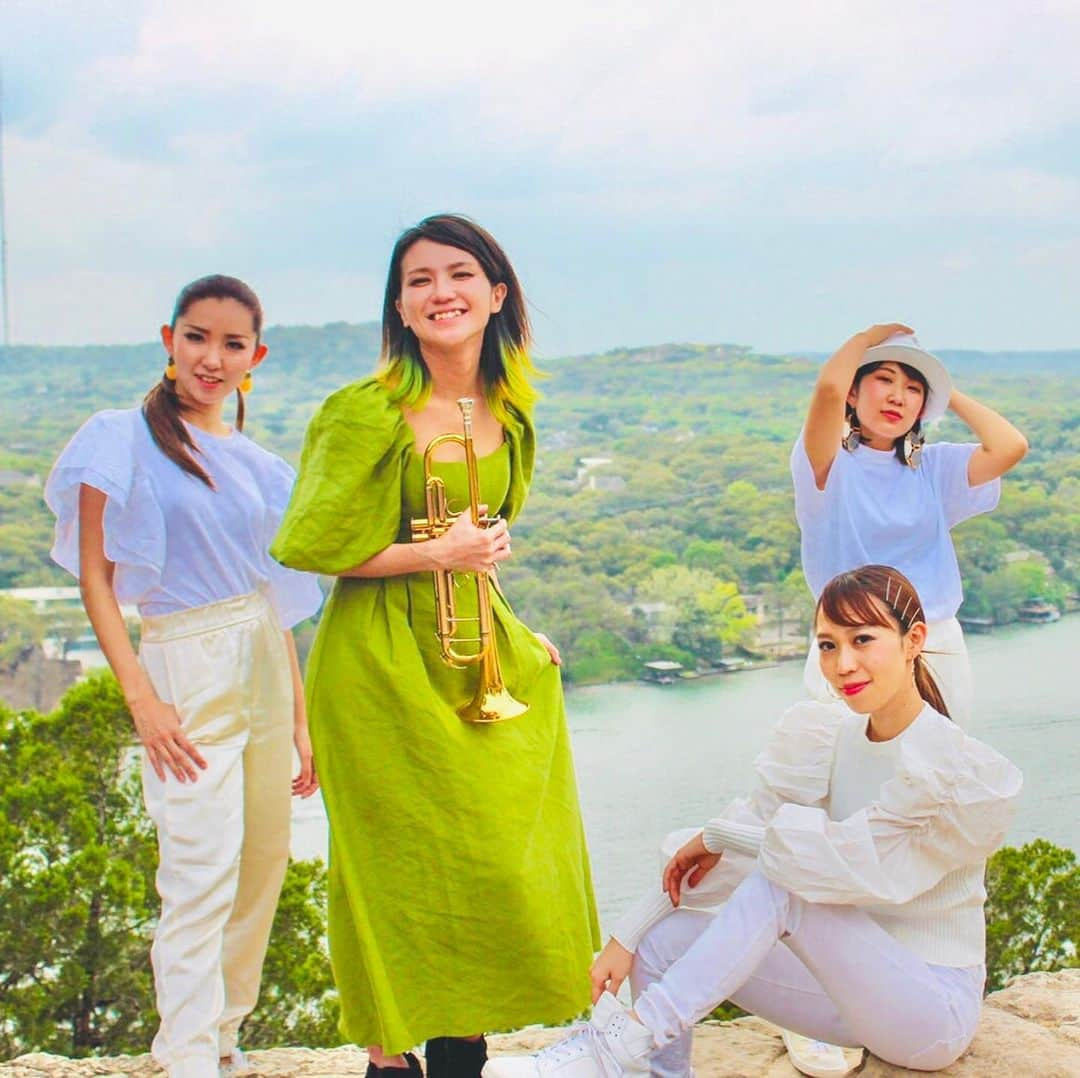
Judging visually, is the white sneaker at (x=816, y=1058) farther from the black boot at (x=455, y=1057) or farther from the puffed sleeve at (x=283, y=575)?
the puffed sleeve at (x=283, y=575)

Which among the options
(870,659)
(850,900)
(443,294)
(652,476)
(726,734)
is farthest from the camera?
(652,476)

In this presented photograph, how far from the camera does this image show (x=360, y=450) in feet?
7.00

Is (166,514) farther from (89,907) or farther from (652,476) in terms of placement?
(652,476)

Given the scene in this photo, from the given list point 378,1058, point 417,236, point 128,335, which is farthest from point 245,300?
point 128,335

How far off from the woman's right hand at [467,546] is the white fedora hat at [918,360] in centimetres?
78

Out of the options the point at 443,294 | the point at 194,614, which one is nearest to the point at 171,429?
the point at 194,614

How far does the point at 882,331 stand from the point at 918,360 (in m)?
0.08

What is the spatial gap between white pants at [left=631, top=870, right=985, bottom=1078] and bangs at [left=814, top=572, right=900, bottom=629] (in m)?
0.39

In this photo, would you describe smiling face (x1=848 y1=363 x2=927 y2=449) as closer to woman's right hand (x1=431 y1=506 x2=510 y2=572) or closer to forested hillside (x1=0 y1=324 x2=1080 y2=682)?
woman's right hand (x1=431 y1=506 x2=510 y2=572)

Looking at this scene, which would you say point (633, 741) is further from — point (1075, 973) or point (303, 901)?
point (1075, 973)

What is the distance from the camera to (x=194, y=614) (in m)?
2.38

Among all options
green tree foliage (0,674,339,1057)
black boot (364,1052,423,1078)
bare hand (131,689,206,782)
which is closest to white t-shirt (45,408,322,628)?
bare hand (131,689,206,782)

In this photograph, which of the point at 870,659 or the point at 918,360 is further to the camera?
the point at 918,360

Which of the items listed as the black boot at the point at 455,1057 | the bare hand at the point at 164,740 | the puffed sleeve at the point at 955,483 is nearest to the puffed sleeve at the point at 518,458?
the bare hand at the point at 164,740
